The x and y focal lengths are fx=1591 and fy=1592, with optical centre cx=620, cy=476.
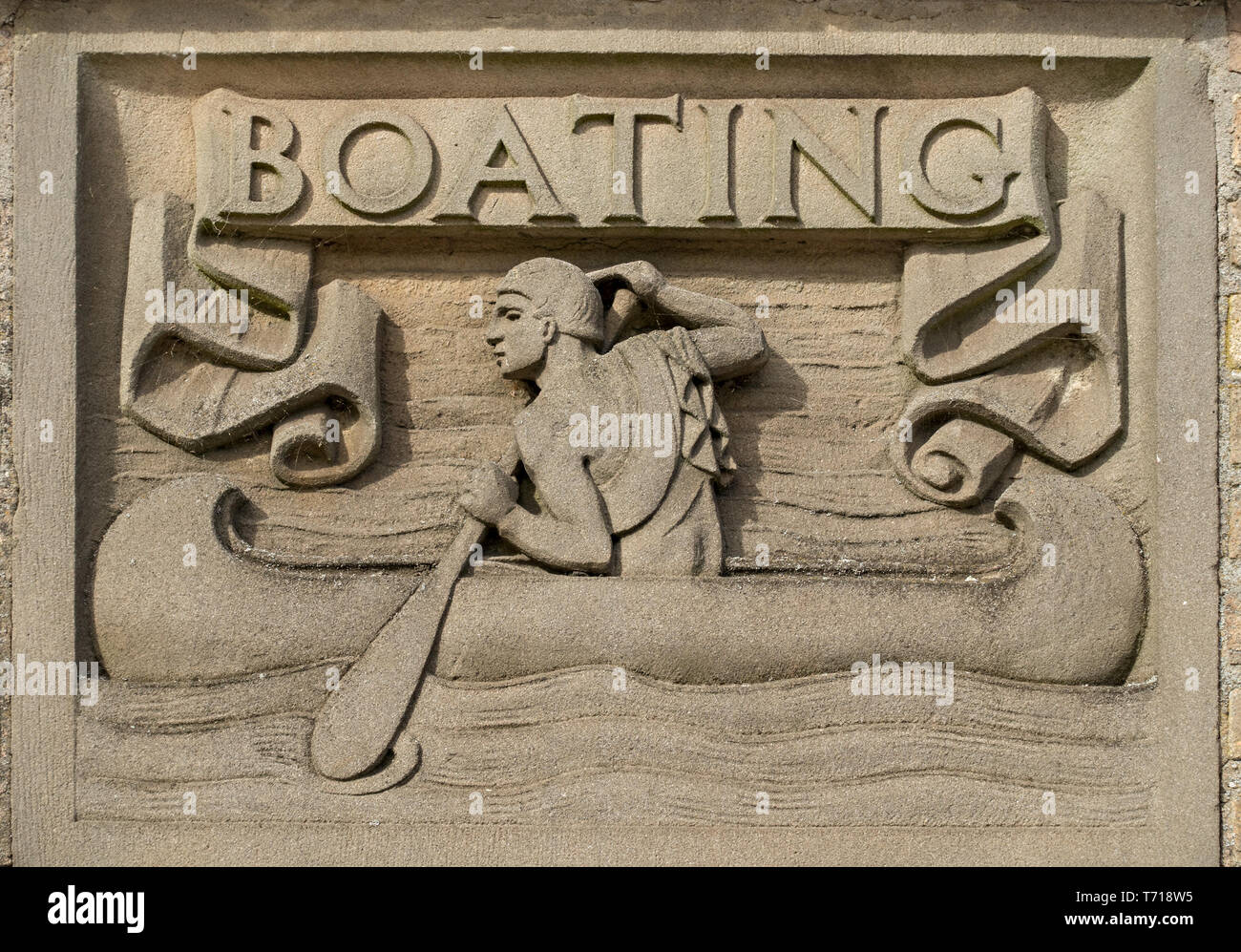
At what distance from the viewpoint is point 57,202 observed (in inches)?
202

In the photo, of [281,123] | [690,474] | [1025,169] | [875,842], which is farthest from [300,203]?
[875,842]

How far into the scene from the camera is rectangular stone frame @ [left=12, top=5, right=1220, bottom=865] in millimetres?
4797

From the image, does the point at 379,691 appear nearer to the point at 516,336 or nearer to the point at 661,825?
the point at 661,825

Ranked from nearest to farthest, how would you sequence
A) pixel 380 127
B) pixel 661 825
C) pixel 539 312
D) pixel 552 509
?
1. pixel 661 825
2. pixel 552 509
3. pixel 539 312
4. pixel 380 127

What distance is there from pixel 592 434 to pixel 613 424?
0.08m

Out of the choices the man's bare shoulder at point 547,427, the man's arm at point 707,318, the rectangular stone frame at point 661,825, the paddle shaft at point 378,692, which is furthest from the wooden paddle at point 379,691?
the man's arm at point 707,318

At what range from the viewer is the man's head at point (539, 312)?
16.9 ft

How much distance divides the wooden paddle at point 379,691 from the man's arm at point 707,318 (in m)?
1.10

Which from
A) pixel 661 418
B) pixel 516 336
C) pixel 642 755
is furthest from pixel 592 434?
pixel 642 755

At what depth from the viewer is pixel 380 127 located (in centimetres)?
532

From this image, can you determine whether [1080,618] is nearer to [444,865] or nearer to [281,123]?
[444,865]

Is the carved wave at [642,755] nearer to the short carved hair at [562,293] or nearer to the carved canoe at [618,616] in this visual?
the carved canoe at [618,616]

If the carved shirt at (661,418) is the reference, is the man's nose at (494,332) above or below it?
above

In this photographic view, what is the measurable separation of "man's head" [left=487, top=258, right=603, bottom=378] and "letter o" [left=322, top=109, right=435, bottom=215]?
1.44 ft
